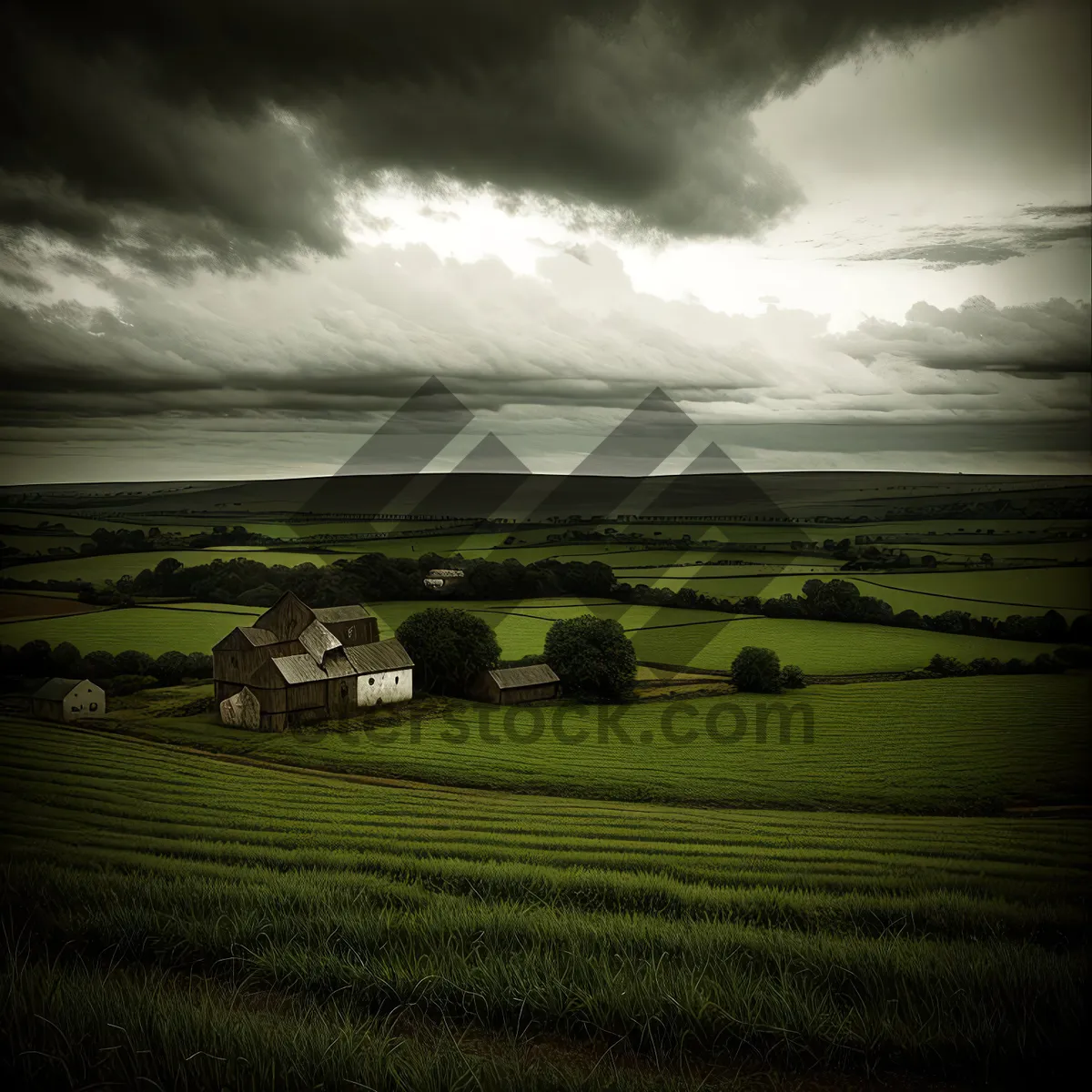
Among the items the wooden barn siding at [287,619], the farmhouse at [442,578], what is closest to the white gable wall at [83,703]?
the wooden barn siding at [287,619]

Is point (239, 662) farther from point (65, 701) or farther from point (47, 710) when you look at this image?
point (47, 710)

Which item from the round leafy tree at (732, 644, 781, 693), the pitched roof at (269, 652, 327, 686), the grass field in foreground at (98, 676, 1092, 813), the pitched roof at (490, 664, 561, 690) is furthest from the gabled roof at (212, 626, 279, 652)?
the round leafy tree at (732, 644, 781, 693)

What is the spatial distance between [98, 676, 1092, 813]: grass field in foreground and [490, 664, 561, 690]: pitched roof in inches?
54.5

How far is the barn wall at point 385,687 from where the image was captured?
866 inches

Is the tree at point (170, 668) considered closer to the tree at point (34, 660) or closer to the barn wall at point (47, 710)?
the tree at point (34, 660)

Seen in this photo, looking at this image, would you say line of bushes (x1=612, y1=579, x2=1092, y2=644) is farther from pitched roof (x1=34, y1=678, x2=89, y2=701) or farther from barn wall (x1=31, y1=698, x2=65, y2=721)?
barn wall (x1=31, y1=698, x2=65, y2=721)

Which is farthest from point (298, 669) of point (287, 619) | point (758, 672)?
point (758, 672)

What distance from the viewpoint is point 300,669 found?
66.3 feet

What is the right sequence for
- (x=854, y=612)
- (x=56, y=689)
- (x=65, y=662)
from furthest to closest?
(x=854, y=612)
(x=65, y=662)
(x=56, y=689)

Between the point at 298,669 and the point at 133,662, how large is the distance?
5860mm

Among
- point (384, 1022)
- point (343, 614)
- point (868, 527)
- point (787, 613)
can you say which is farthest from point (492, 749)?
point (868, 527)

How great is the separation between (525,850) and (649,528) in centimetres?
4243

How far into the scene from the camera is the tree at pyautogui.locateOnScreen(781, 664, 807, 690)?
89.0 feet

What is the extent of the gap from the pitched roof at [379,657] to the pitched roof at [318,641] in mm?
799
